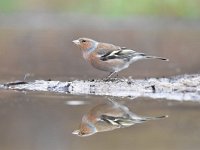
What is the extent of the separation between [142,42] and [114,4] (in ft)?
14.6

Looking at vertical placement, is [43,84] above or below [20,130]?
above

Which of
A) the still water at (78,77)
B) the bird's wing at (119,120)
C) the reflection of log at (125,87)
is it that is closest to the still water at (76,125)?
the still water at (78,77)

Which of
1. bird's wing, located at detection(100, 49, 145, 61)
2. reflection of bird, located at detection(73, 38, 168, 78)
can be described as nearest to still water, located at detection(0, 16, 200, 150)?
reflection of bird, located at detection(73, 38, 168, 78)

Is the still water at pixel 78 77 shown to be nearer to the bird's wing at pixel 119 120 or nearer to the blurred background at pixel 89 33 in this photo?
the blurred background at pixel 89 33

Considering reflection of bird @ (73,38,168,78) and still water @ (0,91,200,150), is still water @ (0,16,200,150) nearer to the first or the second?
still water @ (0,91,200,150)

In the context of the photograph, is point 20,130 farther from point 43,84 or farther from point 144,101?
point 43,84

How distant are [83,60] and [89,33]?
4156 mm

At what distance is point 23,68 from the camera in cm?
1320

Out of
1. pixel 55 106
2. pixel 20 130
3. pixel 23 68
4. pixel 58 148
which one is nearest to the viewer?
pixel 58 148

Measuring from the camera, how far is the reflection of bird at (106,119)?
27.5 ft

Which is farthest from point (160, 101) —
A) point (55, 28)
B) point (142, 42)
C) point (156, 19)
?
point (156, 19)

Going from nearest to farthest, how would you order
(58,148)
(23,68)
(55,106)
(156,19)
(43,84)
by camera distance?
(58,148)
(55,106)
(43,84)
(23,68)
(156,19)

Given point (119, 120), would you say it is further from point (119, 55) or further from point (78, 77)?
point (78, 77)

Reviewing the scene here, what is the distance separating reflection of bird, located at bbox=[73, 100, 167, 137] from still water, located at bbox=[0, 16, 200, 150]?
0.10 meters
